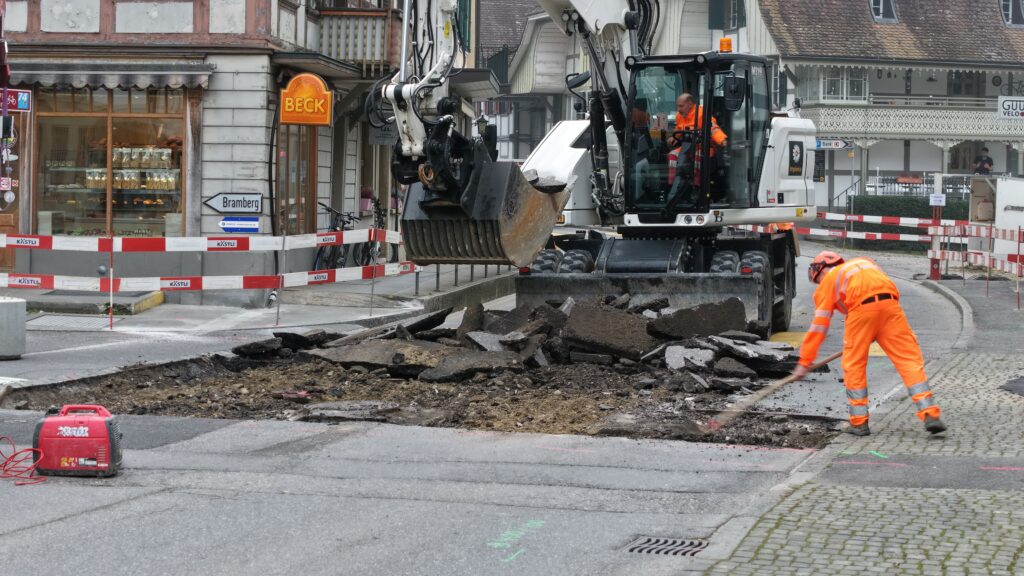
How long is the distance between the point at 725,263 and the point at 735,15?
126ft

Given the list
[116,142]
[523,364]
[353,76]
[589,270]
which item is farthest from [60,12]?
[523,364]

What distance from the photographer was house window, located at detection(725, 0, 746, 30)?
5307cm

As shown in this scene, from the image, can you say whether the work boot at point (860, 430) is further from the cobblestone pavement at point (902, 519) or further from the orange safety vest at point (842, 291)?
the orange safety vest at point (842, 291)

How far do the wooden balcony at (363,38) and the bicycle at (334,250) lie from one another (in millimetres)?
2606

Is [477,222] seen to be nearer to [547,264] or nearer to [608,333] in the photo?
[608,333]

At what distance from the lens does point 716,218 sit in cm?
1739

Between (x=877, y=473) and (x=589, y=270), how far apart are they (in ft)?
29.1

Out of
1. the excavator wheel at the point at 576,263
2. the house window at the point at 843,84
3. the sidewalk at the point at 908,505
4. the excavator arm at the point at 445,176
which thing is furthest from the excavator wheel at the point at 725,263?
the house window at the point at 843,84

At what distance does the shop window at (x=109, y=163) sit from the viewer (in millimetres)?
21969

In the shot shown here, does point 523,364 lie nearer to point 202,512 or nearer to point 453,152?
point 453,152

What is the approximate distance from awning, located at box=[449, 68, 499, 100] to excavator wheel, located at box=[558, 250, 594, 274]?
11035mm

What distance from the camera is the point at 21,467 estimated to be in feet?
29.3

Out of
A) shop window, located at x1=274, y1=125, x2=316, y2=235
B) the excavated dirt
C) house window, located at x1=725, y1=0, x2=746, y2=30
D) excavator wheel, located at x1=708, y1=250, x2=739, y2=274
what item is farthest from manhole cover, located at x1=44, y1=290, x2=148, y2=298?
house window, located at x1=725, y1=0, x2=746, y2=30

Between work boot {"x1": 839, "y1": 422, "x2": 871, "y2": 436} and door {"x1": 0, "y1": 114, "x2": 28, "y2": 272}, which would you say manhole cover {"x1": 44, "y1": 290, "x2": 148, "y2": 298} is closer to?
door {"x1": 0, "y1": 114, "x2": 28, "y2": 272}
